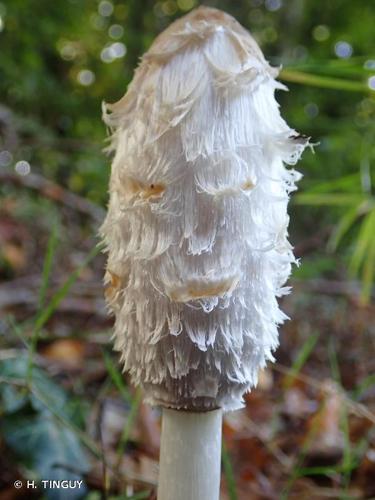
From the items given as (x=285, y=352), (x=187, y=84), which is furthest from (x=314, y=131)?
(x=187, y=84)

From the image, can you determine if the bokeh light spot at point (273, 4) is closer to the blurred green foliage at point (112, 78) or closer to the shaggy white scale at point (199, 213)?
the blurred green foliage at point (112, 78)

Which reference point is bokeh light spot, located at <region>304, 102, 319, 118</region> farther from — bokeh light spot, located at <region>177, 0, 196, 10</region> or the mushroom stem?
the mushroom stem

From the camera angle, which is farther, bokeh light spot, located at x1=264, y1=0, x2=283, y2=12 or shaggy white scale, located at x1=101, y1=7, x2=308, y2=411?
bokeh light spot, located at x1=264, y1=0, x2=283, y2=12

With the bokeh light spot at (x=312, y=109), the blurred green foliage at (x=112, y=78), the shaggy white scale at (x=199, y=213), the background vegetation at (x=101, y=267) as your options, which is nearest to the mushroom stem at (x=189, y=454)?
the shaggy white scale at (x=199, y=213)

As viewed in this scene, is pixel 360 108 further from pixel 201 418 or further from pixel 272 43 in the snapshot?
pixel 201 418

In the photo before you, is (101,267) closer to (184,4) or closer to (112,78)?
(112,78)

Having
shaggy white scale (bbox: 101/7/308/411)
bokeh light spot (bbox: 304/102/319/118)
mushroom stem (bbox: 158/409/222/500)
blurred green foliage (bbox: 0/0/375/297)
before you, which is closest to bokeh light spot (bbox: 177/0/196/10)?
blurred green foliage (bbox: 0/0/375/297)
